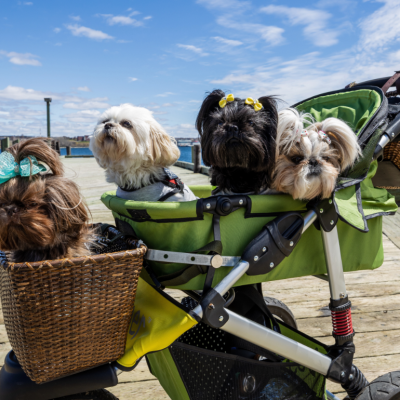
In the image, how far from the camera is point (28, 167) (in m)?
1.07

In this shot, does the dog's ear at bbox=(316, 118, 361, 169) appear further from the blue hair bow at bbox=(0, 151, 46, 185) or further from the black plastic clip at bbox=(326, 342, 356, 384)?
the blue hair bow at bbox=(0, 151, 46, 185)

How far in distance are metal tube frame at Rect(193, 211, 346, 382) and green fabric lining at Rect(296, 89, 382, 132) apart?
52cm

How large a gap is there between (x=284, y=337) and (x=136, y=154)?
1.02 meters

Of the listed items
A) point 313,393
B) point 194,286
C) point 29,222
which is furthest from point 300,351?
point 29,222

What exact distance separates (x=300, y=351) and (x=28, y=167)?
3.46ft

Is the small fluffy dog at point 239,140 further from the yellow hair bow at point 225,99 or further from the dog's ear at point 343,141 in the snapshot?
the dog's ear at point 343,141

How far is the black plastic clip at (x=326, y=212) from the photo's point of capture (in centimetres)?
129

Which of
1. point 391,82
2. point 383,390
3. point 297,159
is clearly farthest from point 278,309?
point 391,82

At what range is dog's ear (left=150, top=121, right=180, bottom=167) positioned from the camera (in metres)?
1.83

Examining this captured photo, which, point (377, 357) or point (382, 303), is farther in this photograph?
point (382, 303)

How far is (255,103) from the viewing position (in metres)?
1.38

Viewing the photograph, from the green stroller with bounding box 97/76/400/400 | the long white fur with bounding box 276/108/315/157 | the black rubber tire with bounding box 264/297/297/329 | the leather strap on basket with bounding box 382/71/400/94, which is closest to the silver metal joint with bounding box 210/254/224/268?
the green stroller with bounding box 97/76/400/400

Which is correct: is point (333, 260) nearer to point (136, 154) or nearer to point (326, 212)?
point (326, 212)

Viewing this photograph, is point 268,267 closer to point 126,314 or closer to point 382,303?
point 126,314
